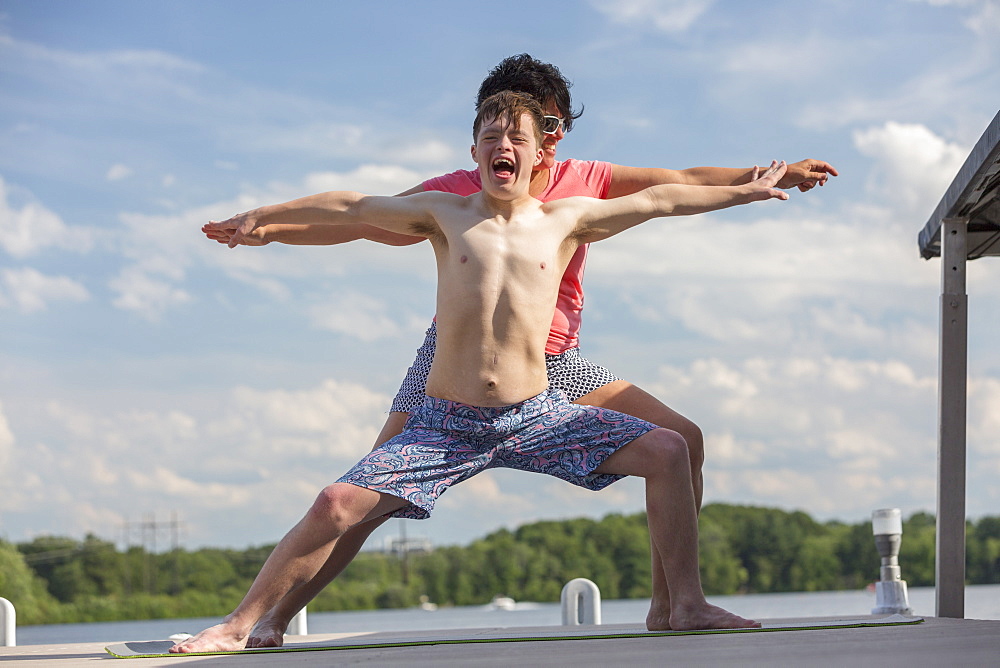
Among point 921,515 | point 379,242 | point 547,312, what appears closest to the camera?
point 547,312

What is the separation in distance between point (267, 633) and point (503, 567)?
54090 millimetres

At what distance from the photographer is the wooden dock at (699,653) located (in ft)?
10.4

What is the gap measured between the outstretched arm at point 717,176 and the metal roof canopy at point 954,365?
3.55 feet

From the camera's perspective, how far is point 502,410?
443 centimetres

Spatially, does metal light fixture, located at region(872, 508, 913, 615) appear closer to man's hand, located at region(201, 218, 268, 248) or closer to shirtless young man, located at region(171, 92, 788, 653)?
shirtless young man, located at region(171, 92, 788, 653)

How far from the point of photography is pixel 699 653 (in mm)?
3342

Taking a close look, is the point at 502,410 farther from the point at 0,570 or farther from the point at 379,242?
the point at 0,570

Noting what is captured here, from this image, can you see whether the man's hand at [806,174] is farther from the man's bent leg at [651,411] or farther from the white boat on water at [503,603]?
the white boat on water at [503,603]

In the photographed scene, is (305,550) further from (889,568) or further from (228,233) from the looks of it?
(889,568)

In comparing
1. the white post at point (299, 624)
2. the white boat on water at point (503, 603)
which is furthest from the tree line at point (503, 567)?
the white post at point (299, 624)

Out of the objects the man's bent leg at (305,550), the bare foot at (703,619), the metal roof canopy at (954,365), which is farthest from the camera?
the metal roof canopy at (954,365)

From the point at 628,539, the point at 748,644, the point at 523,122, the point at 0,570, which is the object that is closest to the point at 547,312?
the point at 523,122

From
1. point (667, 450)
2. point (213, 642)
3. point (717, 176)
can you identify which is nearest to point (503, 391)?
point (667, 450)

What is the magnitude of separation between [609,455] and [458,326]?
724 mm
